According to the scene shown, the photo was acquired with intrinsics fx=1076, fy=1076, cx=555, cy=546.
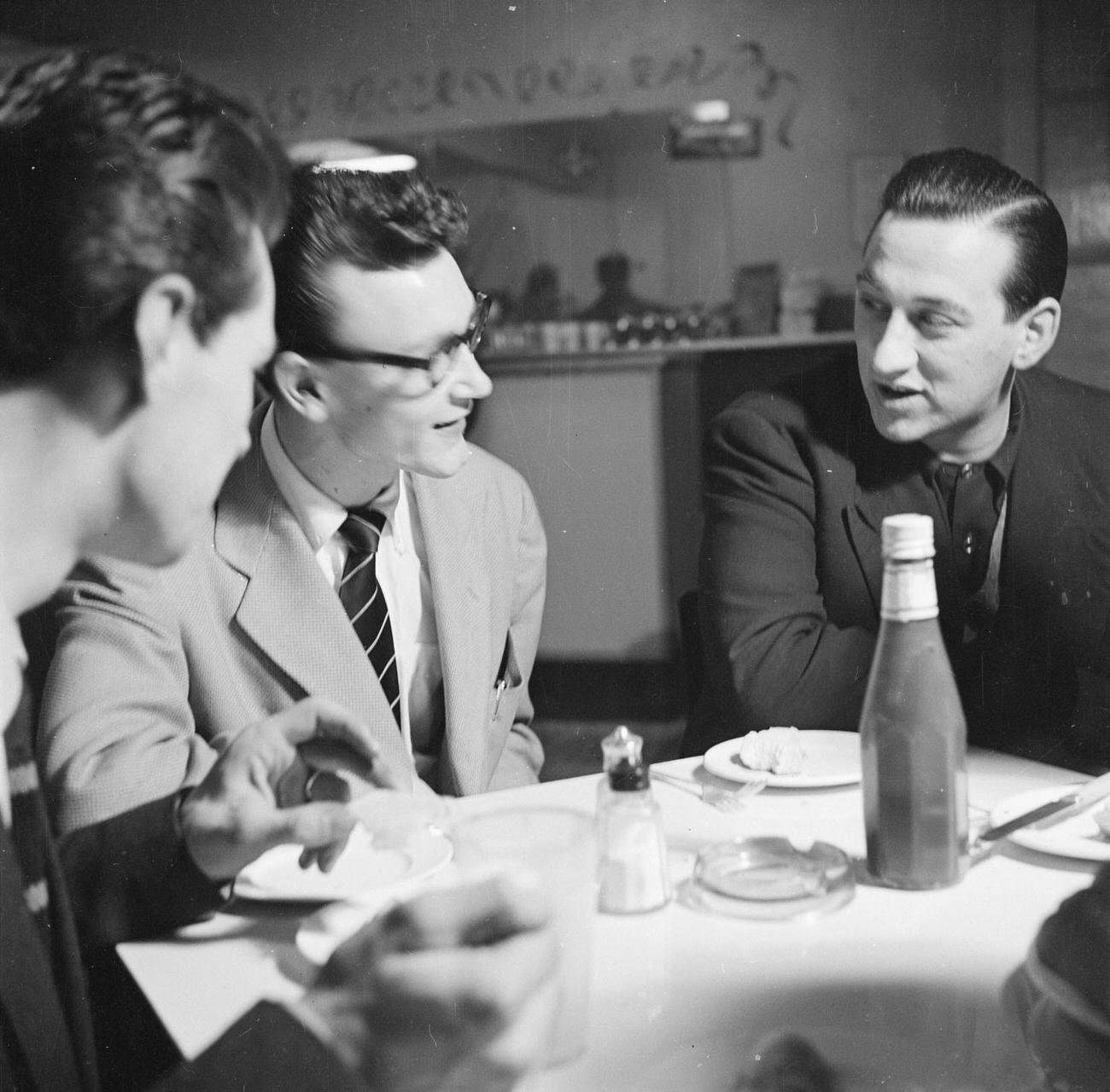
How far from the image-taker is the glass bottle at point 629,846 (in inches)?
35.2

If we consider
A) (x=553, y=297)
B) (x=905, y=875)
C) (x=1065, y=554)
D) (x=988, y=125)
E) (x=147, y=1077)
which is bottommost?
(x=147, y=1077)

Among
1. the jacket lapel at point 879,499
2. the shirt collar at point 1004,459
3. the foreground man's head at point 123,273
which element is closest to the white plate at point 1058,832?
the jacket lapel at point 879,499

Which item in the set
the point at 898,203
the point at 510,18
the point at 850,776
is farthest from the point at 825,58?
the point at 850,776

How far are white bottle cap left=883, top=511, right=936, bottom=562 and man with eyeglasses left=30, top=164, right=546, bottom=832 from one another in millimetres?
449

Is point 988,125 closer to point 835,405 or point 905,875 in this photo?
point 835,405

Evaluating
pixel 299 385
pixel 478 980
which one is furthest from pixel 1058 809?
pixel 299 385

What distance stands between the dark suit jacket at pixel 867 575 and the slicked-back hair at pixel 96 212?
2.22 feet

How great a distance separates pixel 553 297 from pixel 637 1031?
734mm

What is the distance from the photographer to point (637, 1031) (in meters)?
0.79

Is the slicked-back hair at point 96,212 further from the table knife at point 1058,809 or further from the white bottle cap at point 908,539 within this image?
the table knife at point 1058,809

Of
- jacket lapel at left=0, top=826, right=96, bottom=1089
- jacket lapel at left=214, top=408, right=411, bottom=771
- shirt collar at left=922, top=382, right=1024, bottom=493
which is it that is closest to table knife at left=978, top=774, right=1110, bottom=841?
shirt collar at left=922, top=382, right=1024, bottom=493

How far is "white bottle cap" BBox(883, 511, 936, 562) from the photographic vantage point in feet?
2.80

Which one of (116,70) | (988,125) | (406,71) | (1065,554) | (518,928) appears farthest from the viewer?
(1065,554)

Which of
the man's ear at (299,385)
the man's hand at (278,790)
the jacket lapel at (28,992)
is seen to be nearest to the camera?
the jacket lapel at (28,992)
